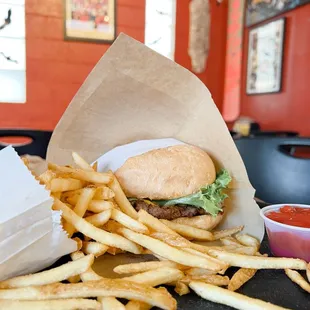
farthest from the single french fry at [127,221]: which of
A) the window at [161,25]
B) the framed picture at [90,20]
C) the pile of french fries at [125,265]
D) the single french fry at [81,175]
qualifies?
the window at [161,25]

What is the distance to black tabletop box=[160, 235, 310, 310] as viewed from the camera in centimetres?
91

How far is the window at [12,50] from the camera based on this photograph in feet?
15.4

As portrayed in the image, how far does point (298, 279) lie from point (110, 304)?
52cm

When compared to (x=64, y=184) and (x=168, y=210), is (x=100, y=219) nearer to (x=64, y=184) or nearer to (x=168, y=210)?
(x=64, y=184)

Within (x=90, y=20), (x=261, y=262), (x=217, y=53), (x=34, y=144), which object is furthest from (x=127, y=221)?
(x=217, y=53)

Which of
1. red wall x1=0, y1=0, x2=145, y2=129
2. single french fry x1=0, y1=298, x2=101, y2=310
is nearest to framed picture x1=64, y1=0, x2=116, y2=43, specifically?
red wall x1=0, y1=0, x2=145, y2=129

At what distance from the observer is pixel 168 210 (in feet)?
4.51

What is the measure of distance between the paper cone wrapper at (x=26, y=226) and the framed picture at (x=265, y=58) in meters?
4.44

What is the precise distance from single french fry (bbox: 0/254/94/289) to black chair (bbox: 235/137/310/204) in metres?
1.35

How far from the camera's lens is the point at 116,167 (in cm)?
149

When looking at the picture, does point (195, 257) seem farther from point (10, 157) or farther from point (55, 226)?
point (10, 157)

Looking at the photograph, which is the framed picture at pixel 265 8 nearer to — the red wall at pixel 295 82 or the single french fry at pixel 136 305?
the red wall at pixel 295 82

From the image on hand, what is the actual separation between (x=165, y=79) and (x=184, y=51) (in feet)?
14.3

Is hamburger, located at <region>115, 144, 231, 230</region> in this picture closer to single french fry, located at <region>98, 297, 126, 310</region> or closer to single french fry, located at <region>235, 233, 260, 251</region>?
single french fry, located at <region>235, 233, 260, 251</region>
